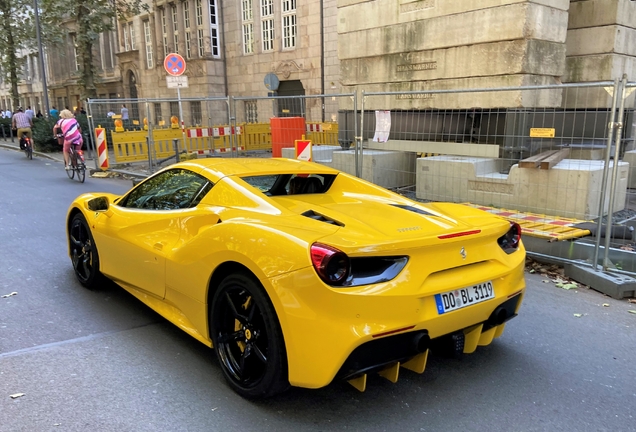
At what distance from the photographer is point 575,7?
9.43 metres

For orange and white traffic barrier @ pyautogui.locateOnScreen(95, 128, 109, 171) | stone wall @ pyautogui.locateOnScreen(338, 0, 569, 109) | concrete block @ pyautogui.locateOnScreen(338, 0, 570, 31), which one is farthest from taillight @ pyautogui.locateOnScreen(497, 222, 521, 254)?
orange and white traffic barrier @ pyautogui.locateOnScreen(95, 128, 109, 171)

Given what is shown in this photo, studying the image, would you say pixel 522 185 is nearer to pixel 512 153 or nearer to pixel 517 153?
pixel 512 153

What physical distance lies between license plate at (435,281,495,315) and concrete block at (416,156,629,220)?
378 cm

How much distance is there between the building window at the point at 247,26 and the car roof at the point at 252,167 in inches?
876

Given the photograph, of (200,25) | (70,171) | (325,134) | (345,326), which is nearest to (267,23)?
(200,25)

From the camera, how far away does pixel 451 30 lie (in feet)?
29.1

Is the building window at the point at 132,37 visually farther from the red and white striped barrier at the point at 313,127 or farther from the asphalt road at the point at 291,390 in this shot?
the asphalt road at the point at 291,390

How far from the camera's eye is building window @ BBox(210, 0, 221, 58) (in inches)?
1008

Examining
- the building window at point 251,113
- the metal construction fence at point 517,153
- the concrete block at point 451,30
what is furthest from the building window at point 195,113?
the concrete block at point 451,30

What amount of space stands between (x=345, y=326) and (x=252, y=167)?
1748 millimetres

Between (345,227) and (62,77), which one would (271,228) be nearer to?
(345,227)

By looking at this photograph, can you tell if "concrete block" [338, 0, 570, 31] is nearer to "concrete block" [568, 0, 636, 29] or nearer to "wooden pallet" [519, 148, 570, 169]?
"concrete block" [568, 0, 636, 29]

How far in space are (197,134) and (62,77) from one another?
38207mm

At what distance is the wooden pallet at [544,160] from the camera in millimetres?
6672
